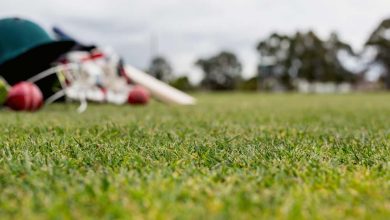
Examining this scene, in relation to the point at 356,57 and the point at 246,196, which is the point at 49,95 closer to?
the point at 246,196

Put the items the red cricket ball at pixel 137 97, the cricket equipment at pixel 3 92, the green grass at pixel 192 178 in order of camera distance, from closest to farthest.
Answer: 1. the green grass at pixel 192 178
2. the cricket equipment at pixel 3 92
3. the red cricket ball at pixel 137 97

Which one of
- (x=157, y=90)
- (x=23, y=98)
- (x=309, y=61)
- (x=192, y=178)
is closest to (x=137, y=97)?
(x=157, y=90)

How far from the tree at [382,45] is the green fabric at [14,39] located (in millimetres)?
53564

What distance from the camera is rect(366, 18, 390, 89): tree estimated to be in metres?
54.6

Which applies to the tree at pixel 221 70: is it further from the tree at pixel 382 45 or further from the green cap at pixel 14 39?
the green cap at pixel 14 39

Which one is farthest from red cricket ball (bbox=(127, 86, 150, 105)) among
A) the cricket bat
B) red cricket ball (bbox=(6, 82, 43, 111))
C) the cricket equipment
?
the cricket equipment

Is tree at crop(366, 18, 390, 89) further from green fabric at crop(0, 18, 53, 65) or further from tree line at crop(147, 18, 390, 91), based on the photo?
green fabric at crop(0, 18, 53, 65)

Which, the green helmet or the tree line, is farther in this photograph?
the tree line

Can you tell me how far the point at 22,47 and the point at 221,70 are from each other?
66.2 metres

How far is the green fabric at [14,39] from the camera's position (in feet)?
19.1

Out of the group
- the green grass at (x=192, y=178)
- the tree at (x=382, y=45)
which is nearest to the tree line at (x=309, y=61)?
the tree at (x=382, y=45)

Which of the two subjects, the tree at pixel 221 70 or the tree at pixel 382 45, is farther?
the tree at pixel 221 70

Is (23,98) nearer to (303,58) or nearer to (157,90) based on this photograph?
(157,90)

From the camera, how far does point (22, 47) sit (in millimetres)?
5875
